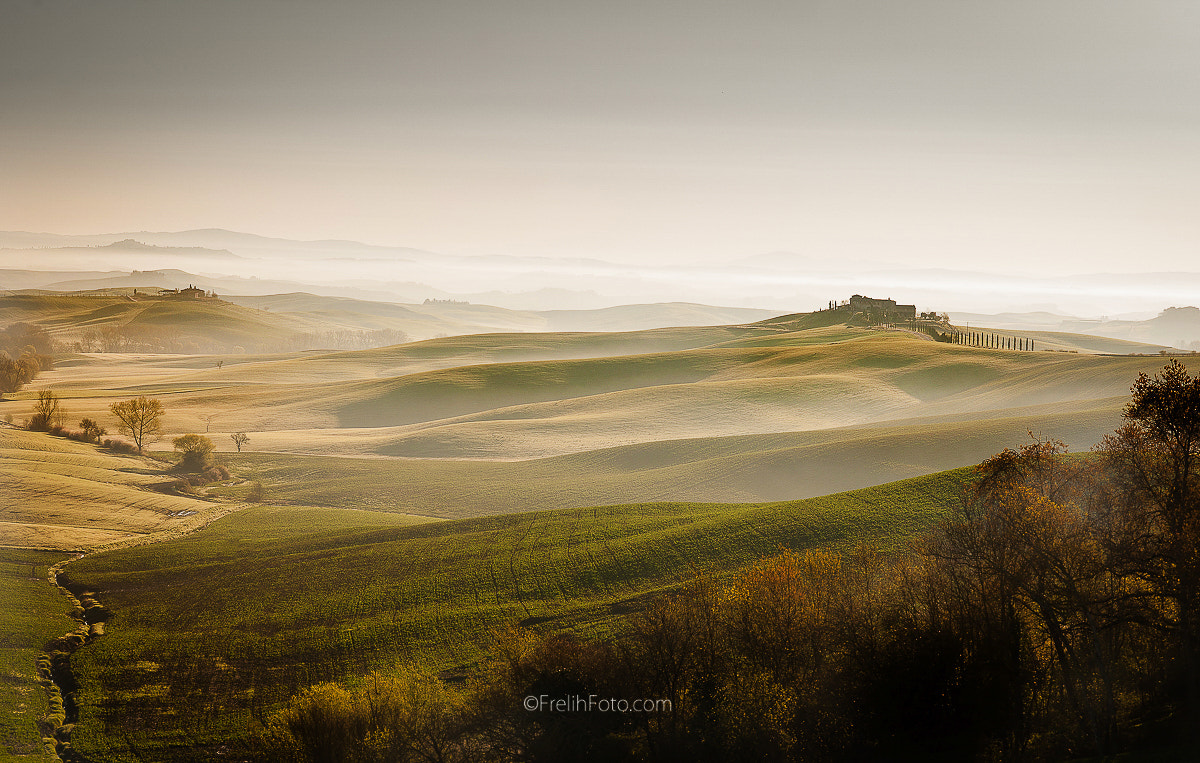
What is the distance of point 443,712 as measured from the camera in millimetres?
27188

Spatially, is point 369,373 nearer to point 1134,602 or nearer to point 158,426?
point 158,426

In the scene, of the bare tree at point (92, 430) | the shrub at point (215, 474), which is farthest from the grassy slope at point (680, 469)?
the bare tree at point (92, 430)

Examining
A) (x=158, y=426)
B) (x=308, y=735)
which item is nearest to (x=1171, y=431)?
(x=308, y=735)

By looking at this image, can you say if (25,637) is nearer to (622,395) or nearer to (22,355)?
(622,395)

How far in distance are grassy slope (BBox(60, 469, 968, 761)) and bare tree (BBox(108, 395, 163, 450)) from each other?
38.6 metres

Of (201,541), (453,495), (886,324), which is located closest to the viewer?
(201,541)

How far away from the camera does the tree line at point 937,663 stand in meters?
23.5

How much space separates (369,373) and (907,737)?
550 ft

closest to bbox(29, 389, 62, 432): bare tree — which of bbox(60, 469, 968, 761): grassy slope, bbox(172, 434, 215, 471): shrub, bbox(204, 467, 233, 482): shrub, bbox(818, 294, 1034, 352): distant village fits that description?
bbox(172, 434, 215, 471): shrub

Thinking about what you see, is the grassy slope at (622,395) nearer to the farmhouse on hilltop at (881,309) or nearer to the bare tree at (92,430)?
the bare tree at (92,430)

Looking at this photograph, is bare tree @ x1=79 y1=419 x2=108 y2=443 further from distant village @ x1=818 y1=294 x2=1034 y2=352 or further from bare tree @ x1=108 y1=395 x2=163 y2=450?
distant village @ x1=818 y1=294 x2=1034 y2=352

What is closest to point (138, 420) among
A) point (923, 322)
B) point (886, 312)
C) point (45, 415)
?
point (45, 415)

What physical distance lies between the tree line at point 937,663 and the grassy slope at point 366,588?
7.10m

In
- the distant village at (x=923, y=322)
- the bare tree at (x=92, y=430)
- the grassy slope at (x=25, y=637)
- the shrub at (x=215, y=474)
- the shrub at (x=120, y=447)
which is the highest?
the distant village at (x=923, y=322)
